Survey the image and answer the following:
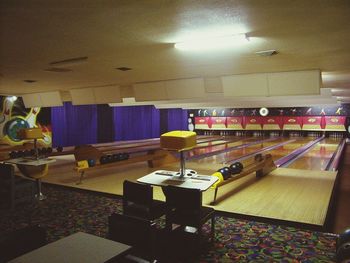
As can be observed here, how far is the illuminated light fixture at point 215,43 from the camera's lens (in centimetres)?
281

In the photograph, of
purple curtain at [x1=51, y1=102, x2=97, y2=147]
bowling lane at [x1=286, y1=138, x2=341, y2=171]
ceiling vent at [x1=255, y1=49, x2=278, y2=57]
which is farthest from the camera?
purple curtain at [x1=51, y1=102, x2=97, y2=147]

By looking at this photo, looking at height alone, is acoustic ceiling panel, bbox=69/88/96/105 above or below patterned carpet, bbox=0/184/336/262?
above

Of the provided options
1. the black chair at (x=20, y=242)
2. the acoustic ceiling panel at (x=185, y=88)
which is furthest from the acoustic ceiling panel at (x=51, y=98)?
the black chair at (x=20, y=242)

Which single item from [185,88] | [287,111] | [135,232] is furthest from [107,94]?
[287,111]

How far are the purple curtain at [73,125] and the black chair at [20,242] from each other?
1049cm

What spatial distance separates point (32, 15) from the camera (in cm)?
216

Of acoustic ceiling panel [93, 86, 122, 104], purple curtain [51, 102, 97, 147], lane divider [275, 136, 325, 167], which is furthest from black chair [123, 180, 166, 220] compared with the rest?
purple curtain [51, 102, 97, 147]

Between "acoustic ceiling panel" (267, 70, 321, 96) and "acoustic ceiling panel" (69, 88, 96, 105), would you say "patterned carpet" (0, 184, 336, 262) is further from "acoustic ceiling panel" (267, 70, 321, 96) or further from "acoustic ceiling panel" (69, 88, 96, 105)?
"acoustic ceiling panel" (69, 88, 96, 105)

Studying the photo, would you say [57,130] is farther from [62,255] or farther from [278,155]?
[62,255]

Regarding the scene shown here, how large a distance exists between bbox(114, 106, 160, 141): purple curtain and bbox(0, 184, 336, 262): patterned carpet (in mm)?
9936

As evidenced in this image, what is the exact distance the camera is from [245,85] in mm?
5582

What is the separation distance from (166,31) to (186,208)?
1673 millimetres

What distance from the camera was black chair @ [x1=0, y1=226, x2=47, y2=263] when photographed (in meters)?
1.66

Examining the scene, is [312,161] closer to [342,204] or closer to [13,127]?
[342,204]
